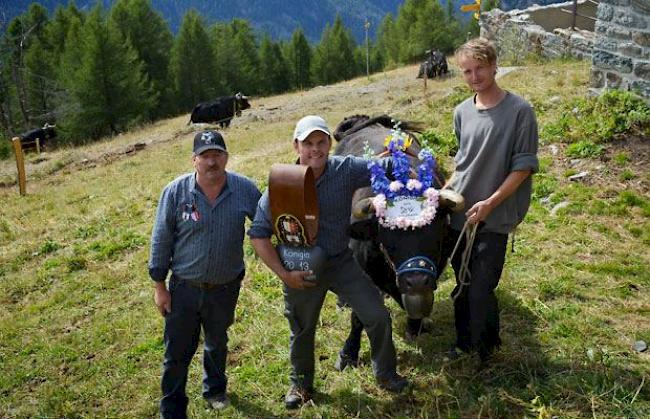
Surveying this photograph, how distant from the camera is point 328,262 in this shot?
3.48 metres

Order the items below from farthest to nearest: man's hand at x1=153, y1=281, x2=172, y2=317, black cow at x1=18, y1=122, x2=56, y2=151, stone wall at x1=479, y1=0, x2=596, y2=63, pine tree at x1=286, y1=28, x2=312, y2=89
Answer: pine tree at x1=286, y1=28, x2=312, y2=89 < black cow at x1=18, y1=122, x2=56, y2=151 < stone wall at x1=479, y1=0, x2=596, y2=63 < man's hand at x1=153, y1=281, x2=172, y2=317

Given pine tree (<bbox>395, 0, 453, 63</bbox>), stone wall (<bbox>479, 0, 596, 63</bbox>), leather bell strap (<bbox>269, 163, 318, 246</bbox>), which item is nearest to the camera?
leather bell strap (<bbox>269, 163, 318, 246</bbox>)

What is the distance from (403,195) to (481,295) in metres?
0.83

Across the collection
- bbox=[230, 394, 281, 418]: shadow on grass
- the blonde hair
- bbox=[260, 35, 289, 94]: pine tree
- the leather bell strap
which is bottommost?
bbox=[260, 35, 289, 94]: pine tree

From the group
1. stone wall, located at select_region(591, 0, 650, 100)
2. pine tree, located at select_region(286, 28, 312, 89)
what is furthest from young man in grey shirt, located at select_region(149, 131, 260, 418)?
pine tree, located at select_region(286, 28, 312, 89)

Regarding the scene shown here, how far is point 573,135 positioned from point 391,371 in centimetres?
520

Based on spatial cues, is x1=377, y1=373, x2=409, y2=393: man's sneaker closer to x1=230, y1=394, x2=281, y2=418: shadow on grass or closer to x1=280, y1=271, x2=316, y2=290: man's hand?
x1=230, y1=394, x2=281, y2=418: shadow on grass

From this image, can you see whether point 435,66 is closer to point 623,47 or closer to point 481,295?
point 623,47

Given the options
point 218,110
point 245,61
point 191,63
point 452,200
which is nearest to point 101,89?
point 218,110

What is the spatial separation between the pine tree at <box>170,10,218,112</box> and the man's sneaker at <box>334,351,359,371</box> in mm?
43638

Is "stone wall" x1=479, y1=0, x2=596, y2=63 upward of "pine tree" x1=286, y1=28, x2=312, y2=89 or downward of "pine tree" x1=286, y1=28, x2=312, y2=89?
Answer: upward

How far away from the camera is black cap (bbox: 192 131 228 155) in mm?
3461

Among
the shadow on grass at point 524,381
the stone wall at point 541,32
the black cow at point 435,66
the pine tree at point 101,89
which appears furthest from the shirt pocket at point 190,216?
the pine tree at point 101,89

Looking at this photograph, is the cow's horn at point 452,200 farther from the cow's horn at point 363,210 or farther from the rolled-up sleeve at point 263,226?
the rolled-up sleeve at point 263,226
